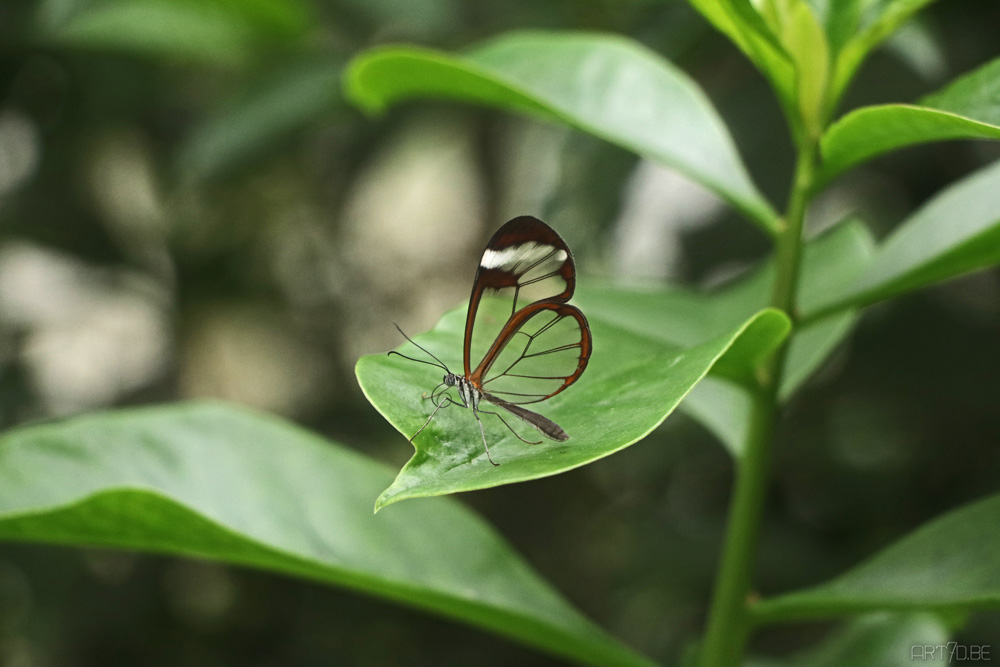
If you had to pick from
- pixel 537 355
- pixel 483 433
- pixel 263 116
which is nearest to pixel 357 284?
pixel 263 116

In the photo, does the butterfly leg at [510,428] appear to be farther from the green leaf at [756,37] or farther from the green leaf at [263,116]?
the green leaf at [263,116]

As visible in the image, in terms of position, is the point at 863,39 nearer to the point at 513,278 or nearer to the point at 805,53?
the point at 805,53

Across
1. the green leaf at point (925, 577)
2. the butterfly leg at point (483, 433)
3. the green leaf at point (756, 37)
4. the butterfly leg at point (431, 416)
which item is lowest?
the green leaf at point (925, 577)

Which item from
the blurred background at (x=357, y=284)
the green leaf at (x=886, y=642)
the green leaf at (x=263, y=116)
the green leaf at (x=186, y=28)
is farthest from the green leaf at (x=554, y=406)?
the green leaf at (x=186, y=28)

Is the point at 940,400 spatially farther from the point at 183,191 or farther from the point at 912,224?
the point at 183,191

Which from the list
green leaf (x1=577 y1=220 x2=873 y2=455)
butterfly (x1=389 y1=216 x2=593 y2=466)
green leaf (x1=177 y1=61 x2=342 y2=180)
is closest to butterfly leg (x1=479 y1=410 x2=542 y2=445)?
butterfly (x1=389 y1=216 x2=593 y2=466)

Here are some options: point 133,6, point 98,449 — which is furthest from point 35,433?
point 133,6

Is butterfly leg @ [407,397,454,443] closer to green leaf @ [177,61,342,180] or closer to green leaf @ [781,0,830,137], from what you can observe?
green leaf @ [781,0,830,137]
